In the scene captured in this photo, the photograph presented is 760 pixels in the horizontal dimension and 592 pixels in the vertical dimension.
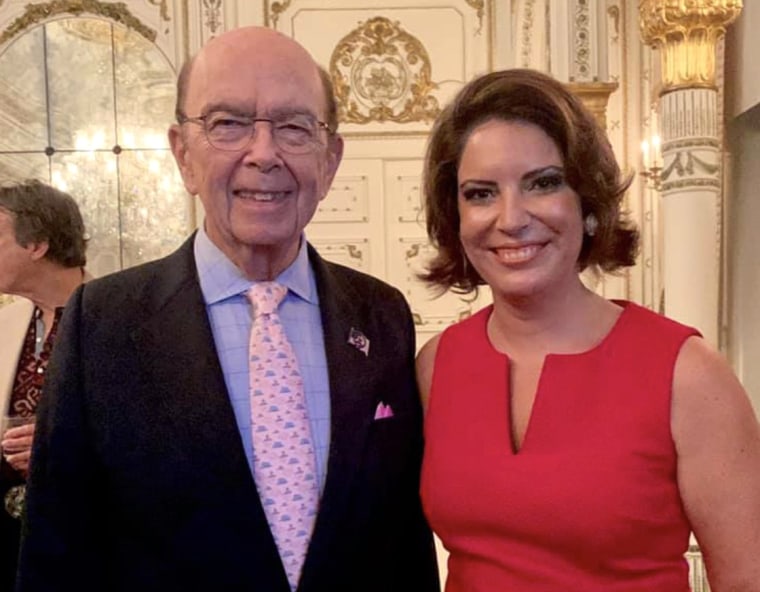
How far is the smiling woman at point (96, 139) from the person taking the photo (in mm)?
5949

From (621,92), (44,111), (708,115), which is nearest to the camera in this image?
(708,115)

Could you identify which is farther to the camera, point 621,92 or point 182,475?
point 621,92

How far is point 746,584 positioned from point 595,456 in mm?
296

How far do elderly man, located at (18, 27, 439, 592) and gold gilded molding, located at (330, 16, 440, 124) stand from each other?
14.4 feet

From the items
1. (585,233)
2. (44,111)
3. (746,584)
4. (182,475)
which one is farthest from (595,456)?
(44,111)

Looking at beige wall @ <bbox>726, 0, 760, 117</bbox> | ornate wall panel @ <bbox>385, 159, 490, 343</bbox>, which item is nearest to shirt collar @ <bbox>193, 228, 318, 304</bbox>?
beige wall @ <bbox>726, 0, 760, 117</bbox>

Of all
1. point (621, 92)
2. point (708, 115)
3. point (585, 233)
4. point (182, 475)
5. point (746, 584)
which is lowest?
point (746, 584)

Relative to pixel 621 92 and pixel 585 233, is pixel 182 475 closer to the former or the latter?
pixel 585 233

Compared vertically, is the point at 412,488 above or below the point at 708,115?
below

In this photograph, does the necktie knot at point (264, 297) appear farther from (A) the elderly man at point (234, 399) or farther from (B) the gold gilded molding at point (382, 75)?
(B) the gold gilded molding at point (382, 75)

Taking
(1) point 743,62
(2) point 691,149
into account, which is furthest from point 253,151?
(1) point 743,62

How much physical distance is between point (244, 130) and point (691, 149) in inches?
91.7

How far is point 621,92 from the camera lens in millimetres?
5531

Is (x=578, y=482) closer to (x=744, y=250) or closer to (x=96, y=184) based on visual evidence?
(x=744, y=250)
